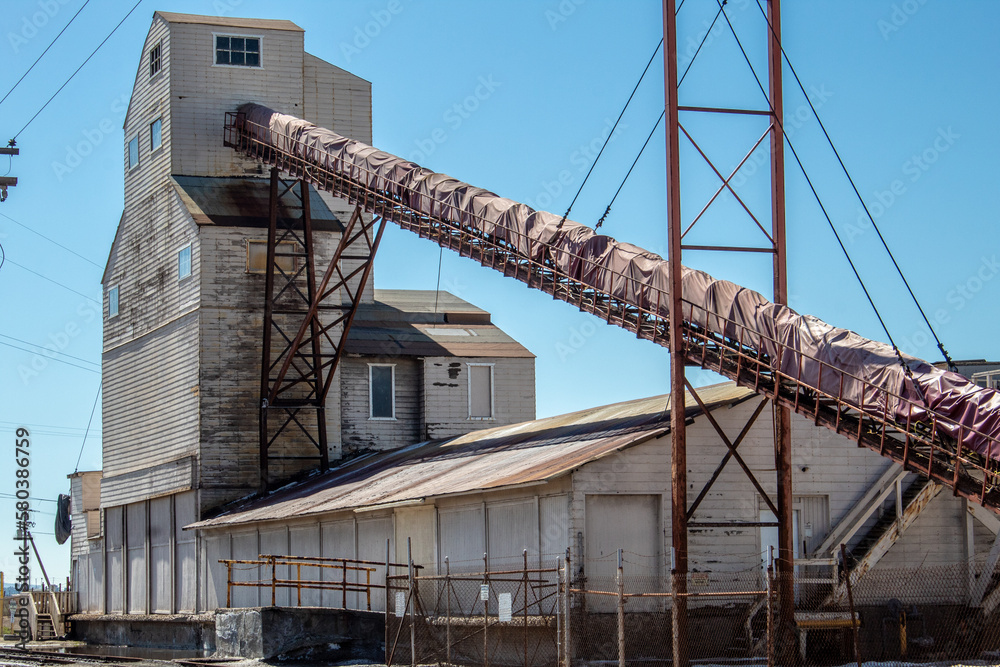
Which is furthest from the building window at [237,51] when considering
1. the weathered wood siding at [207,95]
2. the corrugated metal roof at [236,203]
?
the corrugated metal roof at [236,203]

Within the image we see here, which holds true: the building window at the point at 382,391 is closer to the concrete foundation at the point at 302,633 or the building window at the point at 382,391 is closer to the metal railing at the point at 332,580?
the metal railing at the point at 332,580

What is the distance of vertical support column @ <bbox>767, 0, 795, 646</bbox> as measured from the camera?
24.4 meters

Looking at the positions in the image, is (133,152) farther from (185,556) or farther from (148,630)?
(148,630)

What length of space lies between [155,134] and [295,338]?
35.3 feet

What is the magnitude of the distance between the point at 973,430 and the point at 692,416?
22.5 feet

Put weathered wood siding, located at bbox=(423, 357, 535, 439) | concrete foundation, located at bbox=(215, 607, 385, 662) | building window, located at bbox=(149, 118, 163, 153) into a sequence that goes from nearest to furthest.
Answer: concrete foundation, located at bbox=(215, 607, 385, 662) < weathered wood siding, located at bbox=(423, 357, 535, 439) < building window, located at bbox=(149, 118, 163, 153)

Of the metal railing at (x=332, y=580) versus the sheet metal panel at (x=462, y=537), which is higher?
the sheet metal panel at (x=462, y=537)

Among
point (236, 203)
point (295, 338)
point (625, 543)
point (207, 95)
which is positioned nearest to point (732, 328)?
point (625, 543)

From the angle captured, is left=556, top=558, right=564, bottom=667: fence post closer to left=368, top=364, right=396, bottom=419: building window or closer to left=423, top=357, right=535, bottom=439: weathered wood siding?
left=423, top=357, right=535, bottom=439: weathered wood siding

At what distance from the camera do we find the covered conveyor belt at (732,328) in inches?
816

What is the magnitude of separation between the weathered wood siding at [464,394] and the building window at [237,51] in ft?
40.9

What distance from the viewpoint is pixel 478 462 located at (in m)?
31.6

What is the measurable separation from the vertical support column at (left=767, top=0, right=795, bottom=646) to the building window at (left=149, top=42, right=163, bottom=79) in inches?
1057

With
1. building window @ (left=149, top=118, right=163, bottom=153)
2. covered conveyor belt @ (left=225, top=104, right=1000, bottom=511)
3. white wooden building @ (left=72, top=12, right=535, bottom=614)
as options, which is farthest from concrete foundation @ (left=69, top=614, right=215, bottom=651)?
building window @ (left=149, top=118, right=163, bottom=153)
